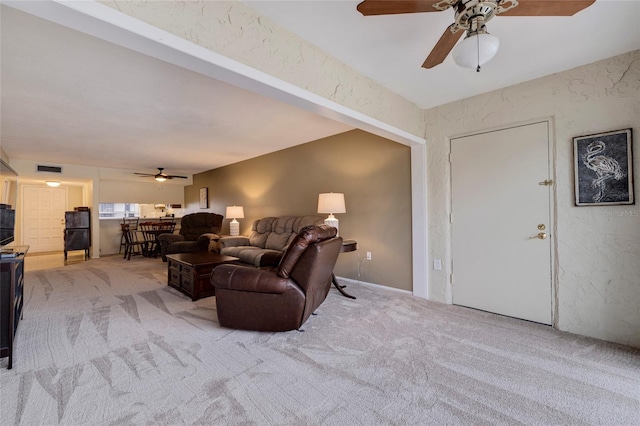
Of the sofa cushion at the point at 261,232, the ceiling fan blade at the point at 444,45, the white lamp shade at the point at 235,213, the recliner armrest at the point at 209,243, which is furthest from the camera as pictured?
the white lamp shade at the point at 235,213

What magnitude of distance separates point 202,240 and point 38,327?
2.98 m

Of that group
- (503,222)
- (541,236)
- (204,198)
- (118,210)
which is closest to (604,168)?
(541,236)

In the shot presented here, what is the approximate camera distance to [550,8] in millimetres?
1410

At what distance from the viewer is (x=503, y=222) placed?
2.94 meters

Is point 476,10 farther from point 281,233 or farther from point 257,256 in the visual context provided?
point 281,233

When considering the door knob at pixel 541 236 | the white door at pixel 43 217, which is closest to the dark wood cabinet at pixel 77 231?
the white door at pixel 43 217

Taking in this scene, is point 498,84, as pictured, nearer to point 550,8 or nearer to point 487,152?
point 487,152

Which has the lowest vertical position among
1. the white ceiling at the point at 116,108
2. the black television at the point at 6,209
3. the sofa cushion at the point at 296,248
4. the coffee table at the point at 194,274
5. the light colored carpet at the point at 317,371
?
the light colored carpet at the point at 317,371

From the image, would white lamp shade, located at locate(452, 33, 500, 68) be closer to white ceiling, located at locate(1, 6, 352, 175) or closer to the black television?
white ceiling, located at locate(1, 6, 352, 175)

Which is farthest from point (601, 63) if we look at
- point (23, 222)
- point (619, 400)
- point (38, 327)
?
point (23, 222)

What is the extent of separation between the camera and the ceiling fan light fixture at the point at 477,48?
144cm

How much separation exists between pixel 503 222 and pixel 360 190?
1.88 metres

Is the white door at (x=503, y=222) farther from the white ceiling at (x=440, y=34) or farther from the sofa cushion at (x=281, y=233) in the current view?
the sofa cushion at (x=281, y=233)

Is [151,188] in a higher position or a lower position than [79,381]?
higher
